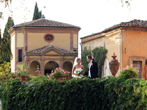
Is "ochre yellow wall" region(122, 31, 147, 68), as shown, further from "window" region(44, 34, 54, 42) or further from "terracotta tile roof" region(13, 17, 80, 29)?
"window" region(44, 34, 54, 42)

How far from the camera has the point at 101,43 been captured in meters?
24.2

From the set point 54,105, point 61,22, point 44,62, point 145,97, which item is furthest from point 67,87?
point 61,22

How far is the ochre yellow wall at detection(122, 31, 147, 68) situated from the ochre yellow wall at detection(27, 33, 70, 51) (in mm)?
16999

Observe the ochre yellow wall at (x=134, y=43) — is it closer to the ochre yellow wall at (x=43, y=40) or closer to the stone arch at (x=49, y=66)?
the stone arch at (x=49, y=66)

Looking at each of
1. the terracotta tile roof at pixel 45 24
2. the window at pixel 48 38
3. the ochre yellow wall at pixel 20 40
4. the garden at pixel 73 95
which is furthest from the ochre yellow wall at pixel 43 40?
the garden at pixel 73 95

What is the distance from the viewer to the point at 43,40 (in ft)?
120

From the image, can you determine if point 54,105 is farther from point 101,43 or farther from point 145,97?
point 101,43

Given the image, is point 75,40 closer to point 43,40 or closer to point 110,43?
point 43,40

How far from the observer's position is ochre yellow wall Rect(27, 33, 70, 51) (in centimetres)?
3631

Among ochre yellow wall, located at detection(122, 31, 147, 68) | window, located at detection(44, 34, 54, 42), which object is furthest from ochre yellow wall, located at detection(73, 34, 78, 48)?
ochre yellow wall, located at detection(122, 31, 147, 68)

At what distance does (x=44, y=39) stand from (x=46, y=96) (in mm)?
29050

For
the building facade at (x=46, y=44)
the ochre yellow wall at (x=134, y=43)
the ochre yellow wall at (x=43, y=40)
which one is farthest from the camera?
the ochre yellow wall at (x=43, y=40)

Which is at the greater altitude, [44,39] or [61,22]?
[61,22]

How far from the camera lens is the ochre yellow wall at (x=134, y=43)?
68.4ft
